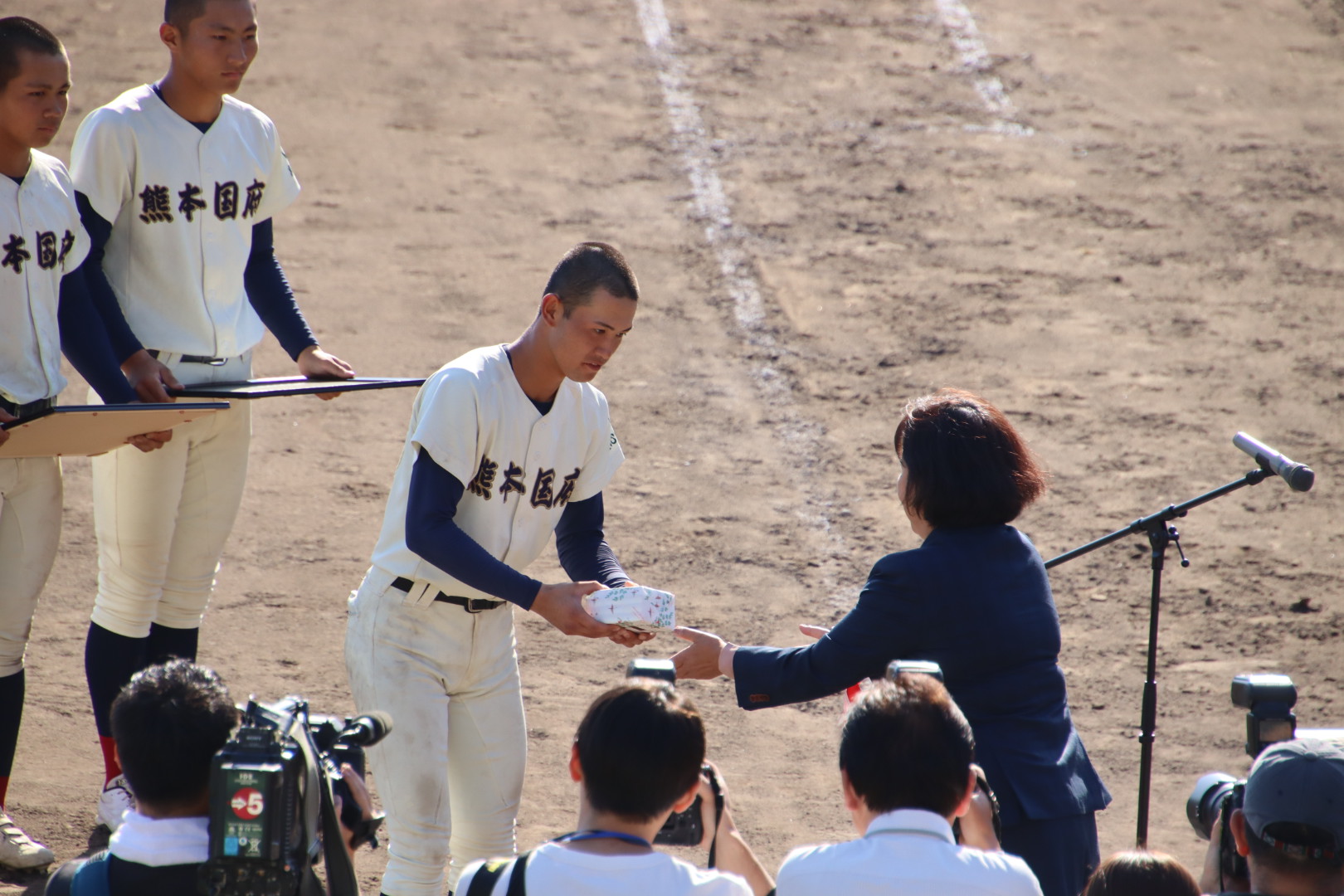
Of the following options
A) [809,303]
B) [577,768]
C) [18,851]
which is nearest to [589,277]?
[577,768]

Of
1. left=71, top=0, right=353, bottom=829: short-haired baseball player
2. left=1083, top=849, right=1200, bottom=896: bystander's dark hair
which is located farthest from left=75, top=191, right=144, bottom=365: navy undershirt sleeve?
left=1083, top=849, right=1200, bottom=896: bystander's dark hair

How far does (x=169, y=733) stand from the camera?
217 centimetres

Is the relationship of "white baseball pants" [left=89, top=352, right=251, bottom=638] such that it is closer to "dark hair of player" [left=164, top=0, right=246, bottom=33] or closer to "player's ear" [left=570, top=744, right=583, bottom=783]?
"dark hair of player" [left=164, top=0, right=246, bottom=33]

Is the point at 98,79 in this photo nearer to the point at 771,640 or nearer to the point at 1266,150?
the point at 771,640

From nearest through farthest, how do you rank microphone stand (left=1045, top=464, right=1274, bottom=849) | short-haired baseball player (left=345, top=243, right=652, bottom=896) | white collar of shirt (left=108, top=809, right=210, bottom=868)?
white collar of shirt (left=108, top=809, right=210, bottom=868) < short-haired baseball player (left=345, top=243, right=652, bottom=896) < microphone stand (left=1045, top=464, right=1274, bottom=849)

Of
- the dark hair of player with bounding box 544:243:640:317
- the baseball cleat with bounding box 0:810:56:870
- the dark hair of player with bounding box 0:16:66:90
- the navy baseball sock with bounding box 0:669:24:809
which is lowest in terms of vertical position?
the baseball cleat with bounding box 0:810:56:870

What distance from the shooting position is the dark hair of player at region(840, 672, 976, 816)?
7.15ft

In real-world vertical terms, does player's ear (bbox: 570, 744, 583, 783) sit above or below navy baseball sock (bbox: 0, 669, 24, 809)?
above

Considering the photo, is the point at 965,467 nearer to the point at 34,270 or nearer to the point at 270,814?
the point at 270,814

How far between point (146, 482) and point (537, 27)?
8.37 m

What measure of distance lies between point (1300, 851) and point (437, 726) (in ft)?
5.95

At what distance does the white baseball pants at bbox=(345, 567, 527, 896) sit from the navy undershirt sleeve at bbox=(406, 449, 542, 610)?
210 millimetres

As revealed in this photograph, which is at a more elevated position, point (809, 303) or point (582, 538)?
point (582, 538)

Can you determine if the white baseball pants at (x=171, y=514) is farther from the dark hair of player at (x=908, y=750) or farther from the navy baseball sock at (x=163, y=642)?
the dark hair of player at (x=908, y=750)
